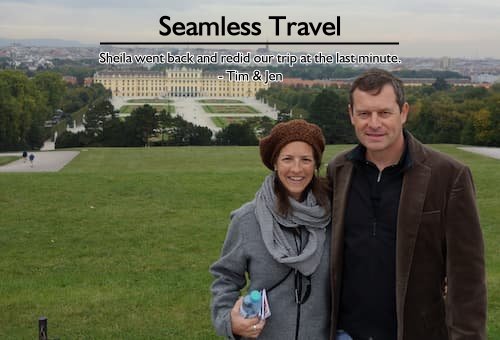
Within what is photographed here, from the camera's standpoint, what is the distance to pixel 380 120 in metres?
2.39

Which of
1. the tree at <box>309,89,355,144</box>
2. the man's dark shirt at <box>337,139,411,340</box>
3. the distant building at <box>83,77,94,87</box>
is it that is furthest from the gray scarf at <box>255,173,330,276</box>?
the distant building at <box>83,77,94,87</box>

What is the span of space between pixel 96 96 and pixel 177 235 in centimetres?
7675

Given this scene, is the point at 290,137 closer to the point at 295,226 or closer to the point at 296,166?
the point at 296,166

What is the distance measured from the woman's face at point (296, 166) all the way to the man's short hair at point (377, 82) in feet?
1.00

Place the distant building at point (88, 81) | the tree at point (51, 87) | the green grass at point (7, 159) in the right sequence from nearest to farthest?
the green grass at point (7, 159) < the tree at point (51, 87) < the distant building at point (88, 81)

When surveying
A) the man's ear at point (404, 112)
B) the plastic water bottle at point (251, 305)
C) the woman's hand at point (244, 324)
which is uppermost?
the man's ear at point (404, 112)

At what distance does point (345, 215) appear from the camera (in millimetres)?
2482

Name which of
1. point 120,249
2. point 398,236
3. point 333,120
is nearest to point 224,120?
point 333,120

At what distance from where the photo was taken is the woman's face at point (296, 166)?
2.58m

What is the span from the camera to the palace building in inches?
4400

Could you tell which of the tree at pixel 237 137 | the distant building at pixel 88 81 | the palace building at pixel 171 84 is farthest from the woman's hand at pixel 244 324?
the distant building at pixel 88 81

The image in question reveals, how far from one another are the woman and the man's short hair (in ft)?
0.93

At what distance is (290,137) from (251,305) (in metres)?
0.62

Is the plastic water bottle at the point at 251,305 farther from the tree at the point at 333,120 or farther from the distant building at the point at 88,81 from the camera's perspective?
the distant building at the point at 88,81
